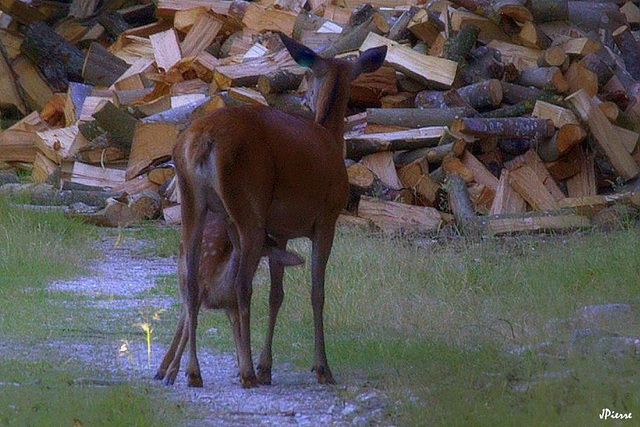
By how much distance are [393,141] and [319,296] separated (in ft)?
20.6

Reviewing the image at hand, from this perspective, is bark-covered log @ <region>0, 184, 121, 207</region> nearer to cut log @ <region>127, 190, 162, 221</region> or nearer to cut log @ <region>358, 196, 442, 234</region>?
cut log @ <region>127, 190, 162, 221</region>

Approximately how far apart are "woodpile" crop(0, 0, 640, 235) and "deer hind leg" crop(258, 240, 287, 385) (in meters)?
5.19

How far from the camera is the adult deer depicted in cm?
672

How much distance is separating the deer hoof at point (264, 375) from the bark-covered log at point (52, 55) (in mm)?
11652

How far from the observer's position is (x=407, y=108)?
46.2 feet

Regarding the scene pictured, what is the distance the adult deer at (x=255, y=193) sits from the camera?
22.1ft

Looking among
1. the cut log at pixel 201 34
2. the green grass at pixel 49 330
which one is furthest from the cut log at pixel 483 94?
the green grass at pixel 49 330

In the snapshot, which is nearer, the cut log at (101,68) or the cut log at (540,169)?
the cut log at (540,169)

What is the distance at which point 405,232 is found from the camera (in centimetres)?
1249

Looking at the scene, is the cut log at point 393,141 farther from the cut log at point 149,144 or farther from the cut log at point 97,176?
the cut log at point 97,176

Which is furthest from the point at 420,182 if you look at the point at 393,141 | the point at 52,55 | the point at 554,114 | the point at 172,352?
the point at 52,55

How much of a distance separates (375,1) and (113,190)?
4753 mm

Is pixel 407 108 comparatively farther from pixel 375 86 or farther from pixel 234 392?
pixel 234 392

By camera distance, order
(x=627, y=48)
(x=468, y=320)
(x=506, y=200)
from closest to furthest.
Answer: (x=468, y=320), (x=506, y=200), (x=627, y=48)
